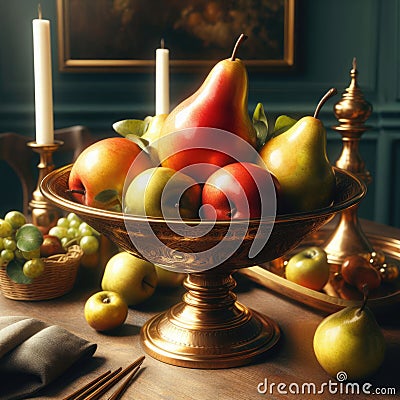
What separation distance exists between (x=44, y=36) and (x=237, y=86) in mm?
492

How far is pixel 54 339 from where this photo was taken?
30.5 inches

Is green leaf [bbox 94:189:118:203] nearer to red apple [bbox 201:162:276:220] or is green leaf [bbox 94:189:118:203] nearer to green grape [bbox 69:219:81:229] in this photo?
red apple [bbox 201:162:276:220]

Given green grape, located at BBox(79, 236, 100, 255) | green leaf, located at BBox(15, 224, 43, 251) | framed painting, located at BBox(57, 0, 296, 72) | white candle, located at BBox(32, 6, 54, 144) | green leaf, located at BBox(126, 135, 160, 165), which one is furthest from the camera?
framed painting, located at BBox(57, 0, 296, 72)

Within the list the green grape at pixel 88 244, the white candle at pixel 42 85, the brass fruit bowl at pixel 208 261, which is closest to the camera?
the brass fruit bowl at pixel 208 261

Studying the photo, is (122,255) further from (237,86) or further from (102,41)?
(102,41)

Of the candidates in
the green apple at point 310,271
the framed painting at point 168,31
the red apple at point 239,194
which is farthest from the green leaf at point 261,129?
the framed painting at point 168,31

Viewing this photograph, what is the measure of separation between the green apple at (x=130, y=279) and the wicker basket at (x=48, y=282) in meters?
0.06

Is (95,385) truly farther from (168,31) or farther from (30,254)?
(168,31)

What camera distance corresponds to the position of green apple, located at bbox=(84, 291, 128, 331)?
861mm

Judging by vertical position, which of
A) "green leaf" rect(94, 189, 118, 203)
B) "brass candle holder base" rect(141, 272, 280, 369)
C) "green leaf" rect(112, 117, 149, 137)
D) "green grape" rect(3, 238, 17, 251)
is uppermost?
"green leaf" rect(112, 117, 149, 137)

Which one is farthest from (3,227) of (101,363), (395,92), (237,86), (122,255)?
(395,92)

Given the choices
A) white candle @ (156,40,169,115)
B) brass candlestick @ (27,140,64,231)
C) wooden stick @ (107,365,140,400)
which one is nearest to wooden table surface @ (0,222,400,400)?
wooden stick @ (107,365,140,400)

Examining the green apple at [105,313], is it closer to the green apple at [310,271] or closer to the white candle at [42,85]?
the green apple at [310,271]

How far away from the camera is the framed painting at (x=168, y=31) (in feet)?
7.69
